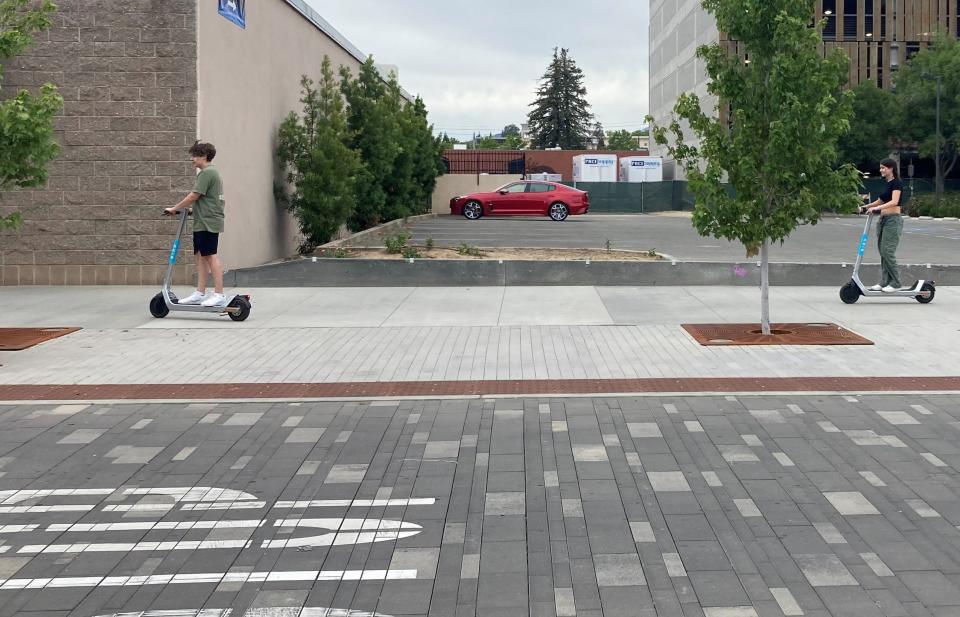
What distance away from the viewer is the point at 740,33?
11227 millimetres

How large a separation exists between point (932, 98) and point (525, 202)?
3255cm

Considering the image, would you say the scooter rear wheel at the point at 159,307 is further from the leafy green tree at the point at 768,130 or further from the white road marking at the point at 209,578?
the white road marking at the point at 209,578

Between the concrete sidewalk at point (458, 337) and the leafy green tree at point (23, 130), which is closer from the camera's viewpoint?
the concrete sidewalk at point (458, 337)

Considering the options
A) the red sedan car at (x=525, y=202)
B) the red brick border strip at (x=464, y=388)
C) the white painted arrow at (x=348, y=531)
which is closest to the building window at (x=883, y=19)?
the red sedan car at (x=525, y=202)

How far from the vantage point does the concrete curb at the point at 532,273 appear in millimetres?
15820

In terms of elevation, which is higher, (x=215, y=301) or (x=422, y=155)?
(x=422, y=155)

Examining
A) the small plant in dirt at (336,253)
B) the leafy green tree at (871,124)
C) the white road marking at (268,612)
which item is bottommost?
the white road marking at (268,612)

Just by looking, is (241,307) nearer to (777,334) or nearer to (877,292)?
(777,334)

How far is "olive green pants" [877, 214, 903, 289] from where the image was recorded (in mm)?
13336

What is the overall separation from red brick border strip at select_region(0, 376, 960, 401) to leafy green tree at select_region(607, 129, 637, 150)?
471 feet

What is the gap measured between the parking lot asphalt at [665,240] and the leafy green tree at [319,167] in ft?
10.3

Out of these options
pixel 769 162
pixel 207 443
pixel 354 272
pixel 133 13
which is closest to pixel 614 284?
pixel 354 272

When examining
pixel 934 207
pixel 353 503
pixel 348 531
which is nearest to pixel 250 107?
pixel 353 503

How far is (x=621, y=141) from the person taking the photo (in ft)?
529
